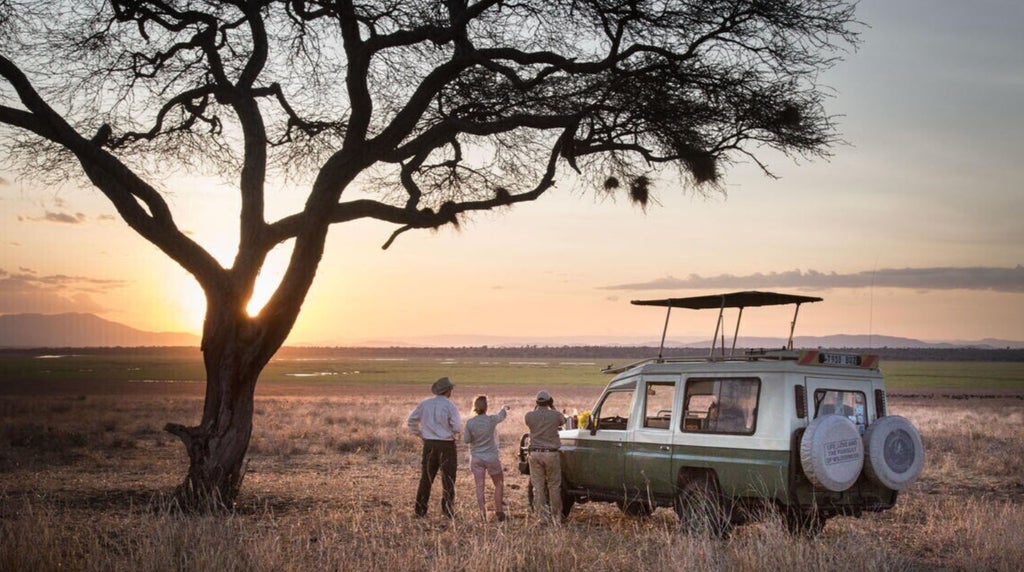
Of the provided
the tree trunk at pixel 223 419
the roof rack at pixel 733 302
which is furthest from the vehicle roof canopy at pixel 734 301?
the tree trunk at pixel 223 419

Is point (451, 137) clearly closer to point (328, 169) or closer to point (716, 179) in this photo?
point (328, 169)

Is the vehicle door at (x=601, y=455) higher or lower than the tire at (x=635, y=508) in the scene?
higher

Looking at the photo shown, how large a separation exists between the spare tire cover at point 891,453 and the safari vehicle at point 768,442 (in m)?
0.01

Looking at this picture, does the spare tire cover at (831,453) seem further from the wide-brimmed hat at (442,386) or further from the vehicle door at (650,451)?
the wide-brimmed hat at (442,386)

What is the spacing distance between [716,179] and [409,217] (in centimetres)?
563

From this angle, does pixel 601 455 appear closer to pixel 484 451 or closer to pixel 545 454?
pixel 545 454

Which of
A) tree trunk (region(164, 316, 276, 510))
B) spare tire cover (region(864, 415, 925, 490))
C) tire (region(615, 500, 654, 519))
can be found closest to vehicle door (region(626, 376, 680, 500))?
tire (region(615, 500, 654, 519))

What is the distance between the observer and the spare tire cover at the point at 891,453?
40.8ft

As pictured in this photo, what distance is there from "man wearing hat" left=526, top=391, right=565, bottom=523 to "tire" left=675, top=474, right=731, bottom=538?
6.61 ft

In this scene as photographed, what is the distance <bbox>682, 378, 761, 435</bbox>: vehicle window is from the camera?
12.7m

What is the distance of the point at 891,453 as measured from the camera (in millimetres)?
12555

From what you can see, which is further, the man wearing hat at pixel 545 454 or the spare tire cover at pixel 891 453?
the man wearing hat at pixel 545 454

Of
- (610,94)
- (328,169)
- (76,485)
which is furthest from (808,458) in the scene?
(76,485)

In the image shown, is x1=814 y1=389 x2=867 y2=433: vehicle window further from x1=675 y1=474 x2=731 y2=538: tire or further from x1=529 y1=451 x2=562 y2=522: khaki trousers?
x1=529 y1=451 x2=562 y2=522: khaki trousers
